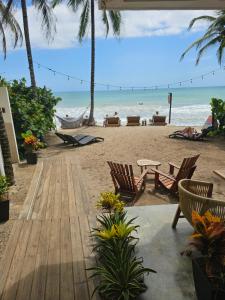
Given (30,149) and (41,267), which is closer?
(41,267)

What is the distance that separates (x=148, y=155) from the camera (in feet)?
29.0

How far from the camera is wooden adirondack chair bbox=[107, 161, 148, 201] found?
204 inches

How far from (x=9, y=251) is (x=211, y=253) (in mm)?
2205

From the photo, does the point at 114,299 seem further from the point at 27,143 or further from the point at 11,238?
the point at 27,143

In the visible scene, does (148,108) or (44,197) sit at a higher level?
(44,197)

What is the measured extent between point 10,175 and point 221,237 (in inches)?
186

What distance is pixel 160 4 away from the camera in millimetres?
3004

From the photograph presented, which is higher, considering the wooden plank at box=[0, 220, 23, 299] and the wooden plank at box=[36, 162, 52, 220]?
the wooden plank at box=[0, 220, 23, 299]

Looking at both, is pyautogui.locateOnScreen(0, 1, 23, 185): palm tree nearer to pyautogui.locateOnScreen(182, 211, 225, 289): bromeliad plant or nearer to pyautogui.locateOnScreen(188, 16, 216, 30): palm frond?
pyautogui.locateOnScreen(182, 211, 225, 289): bromeliad plant

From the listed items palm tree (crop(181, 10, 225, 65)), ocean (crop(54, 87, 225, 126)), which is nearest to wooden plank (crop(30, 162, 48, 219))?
palm tree (crop(181, 10, 225, 65))

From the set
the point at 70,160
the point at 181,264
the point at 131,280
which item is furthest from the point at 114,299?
the point at 70,160

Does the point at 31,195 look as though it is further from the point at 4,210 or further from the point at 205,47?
the point at 205,47

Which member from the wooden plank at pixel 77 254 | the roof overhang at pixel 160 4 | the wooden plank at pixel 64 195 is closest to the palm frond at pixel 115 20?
the wooden plank at pixel 64 195

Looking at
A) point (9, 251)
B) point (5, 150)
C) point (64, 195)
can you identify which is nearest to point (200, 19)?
point (5, 150)
